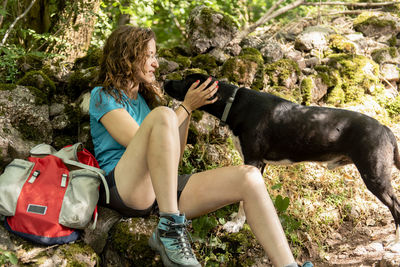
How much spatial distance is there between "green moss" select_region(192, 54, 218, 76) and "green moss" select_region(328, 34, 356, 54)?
237cm

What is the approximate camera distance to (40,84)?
379 centimetres

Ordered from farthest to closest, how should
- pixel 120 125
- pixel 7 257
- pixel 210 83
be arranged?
pixel 210 83
pixel 120 125
pixel 7 257

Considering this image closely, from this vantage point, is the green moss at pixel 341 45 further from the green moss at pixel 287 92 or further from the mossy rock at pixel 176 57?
the mossy rock at pixel 176 57

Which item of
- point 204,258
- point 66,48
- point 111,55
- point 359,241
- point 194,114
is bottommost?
point 359,241

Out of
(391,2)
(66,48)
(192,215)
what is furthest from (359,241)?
(391,2)

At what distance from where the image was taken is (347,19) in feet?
23.2

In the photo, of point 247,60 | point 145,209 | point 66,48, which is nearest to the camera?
point 145,209

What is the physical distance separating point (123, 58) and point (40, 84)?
143cm

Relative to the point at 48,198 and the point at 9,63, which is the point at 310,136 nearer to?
the point at 48,198

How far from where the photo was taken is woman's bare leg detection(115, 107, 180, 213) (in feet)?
7.47

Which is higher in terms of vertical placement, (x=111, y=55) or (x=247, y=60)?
(x=111, y=55)

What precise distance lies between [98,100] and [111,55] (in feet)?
1.39

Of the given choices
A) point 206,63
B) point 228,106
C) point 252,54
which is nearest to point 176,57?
point 206,63

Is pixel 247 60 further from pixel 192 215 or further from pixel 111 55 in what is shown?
pixel 192 215
